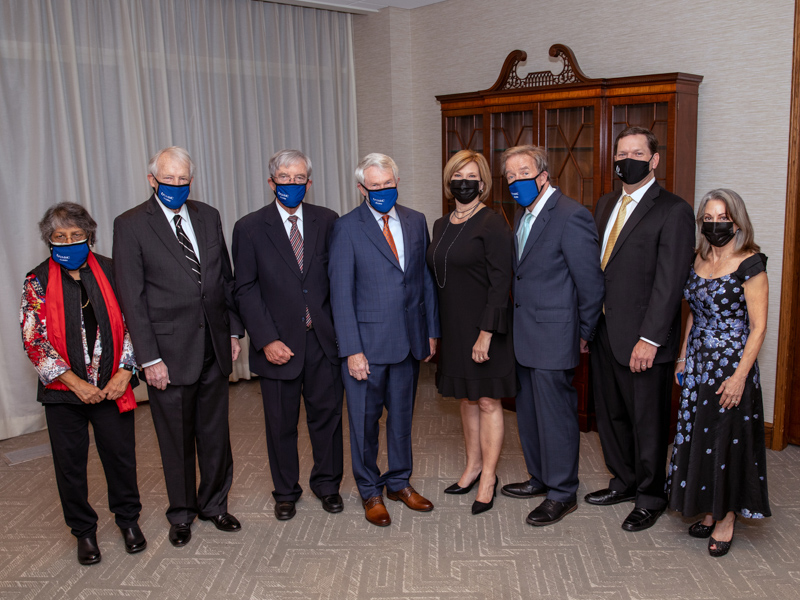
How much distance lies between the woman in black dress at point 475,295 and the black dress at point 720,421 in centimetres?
82

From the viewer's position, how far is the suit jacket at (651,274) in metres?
3.10

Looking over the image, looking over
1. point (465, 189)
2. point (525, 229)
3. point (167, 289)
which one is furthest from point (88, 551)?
point (525, 229)

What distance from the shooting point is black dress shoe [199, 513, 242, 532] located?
3398 millimetres

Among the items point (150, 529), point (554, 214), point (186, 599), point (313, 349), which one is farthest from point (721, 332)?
point (150, 529)

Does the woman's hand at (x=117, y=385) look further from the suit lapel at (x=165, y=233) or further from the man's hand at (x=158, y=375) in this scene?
the suit lapel at (x=165, y=233)

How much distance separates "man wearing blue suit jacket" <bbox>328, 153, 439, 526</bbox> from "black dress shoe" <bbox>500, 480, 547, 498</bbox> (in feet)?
1.54

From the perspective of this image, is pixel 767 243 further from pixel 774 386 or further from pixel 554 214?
pixel 554 214

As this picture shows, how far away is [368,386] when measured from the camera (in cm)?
338

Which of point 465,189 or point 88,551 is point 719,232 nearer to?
point 465,189

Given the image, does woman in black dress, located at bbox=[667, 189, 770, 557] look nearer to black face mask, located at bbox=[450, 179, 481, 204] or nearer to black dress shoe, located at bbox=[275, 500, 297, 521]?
black face mask, located at bbox=[450, 179, 481, 204]

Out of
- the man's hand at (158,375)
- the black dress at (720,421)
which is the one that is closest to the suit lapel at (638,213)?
the black dress at (720,421)

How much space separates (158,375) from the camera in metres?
3.09

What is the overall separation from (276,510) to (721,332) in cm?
225

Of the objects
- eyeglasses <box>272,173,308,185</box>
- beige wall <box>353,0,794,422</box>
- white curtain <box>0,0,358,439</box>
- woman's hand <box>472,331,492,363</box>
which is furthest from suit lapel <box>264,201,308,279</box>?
beige wall <box>353,0,794,422</box>
